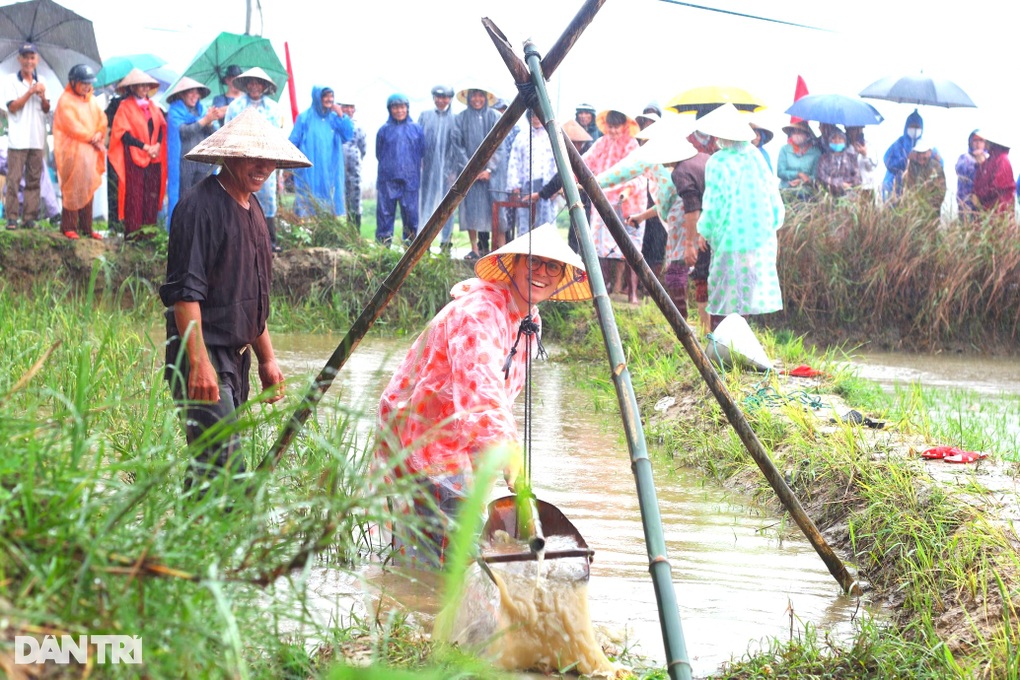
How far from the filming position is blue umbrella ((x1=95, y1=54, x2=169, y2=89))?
51.5ft

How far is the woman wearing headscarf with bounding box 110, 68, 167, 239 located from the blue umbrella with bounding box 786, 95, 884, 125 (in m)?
6.92

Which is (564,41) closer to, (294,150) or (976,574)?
(294,150)

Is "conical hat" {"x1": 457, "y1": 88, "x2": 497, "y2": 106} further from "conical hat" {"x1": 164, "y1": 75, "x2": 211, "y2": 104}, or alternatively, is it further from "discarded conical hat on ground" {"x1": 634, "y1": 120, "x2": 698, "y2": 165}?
"discarded conical hat on ground" {"x1": 634, "y1": 120, "x2": 698, "y2": 165}

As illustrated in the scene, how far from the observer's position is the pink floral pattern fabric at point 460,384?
4047mm

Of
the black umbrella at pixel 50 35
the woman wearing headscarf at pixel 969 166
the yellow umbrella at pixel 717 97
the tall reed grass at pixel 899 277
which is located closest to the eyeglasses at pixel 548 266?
the tall reed grass at pixel 899 277

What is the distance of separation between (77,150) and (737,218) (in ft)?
21.8

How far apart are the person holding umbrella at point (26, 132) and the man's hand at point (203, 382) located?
8.62 m

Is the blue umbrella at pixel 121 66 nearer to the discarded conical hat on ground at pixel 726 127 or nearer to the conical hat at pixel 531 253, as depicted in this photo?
the discarded conical hat on ground at pixel 726 127

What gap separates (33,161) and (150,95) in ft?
4.57

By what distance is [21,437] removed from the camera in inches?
88.7

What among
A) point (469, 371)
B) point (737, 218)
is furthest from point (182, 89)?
point (469, 371)

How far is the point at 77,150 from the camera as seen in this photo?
11.7 meters

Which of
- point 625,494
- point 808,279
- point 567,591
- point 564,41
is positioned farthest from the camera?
point 808,279

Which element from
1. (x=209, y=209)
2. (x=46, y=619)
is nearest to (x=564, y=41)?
(x=209, y=209)
